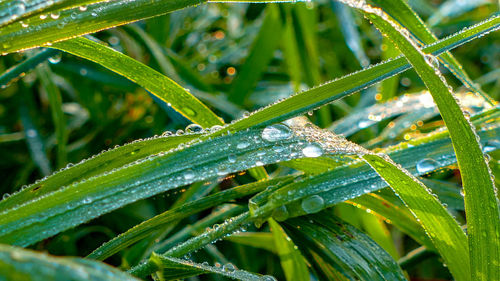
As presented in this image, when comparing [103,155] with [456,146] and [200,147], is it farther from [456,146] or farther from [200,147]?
[456,146]

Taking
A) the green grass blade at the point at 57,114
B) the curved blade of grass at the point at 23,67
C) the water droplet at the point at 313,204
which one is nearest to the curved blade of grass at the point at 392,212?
the water droplet at the point at 313,204

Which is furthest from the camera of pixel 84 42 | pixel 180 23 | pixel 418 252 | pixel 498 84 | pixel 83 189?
pixel 180 23

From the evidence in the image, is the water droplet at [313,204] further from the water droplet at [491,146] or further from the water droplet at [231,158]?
the water droplet at [491,146]

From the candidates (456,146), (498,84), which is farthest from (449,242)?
(498,84)

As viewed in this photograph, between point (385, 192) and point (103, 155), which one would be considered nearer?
point (103, 155)

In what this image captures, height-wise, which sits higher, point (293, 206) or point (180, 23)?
point (180, 23)

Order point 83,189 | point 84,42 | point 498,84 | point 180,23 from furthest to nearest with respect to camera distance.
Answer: point 180,23, point 498,84, point 84,42, point 83,189

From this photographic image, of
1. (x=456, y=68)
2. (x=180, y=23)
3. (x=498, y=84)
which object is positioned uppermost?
(x=180, y=23)
